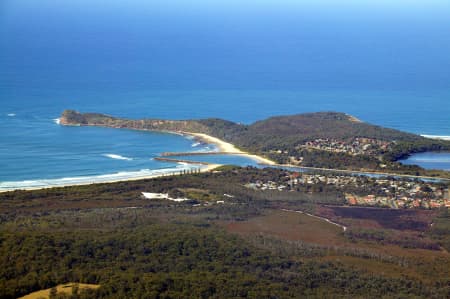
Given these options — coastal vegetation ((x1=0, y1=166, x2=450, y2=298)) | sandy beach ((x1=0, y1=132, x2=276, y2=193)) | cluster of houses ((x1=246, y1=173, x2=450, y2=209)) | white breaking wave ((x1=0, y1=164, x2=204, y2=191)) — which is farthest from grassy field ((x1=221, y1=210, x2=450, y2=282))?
white breaking wave ((x1=0, y1=164, x2=204, y2=191))

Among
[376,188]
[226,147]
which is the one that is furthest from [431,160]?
[226,147]

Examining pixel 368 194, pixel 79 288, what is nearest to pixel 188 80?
pixel 368 194

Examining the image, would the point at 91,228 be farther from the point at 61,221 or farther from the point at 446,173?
the point at 446,173

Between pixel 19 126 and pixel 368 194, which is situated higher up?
pixel 19 126

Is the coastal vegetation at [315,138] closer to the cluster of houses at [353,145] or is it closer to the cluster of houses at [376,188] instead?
the cluster of houses at [353,145]

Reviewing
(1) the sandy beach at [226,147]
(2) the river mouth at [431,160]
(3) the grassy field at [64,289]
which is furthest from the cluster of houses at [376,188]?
(3) the grassy field at [64,289]
